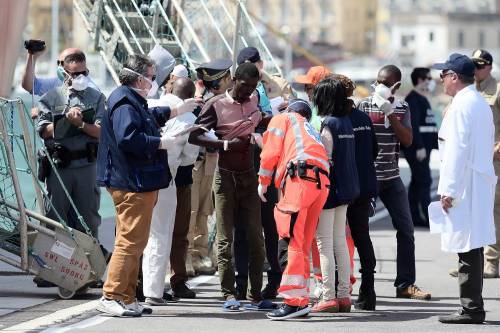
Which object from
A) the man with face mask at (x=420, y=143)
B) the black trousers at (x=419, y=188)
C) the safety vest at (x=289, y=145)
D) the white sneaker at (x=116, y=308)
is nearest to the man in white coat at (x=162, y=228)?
the white sneaker at (x=116, y=308)

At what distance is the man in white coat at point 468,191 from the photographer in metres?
11.4

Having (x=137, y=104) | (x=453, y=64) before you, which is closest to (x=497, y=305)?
(x=453, y=64)

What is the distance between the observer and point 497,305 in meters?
12.7

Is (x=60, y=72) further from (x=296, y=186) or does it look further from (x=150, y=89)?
(x=296, y=186)

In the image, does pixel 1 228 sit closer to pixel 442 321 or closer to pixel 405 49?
pixel 442 321

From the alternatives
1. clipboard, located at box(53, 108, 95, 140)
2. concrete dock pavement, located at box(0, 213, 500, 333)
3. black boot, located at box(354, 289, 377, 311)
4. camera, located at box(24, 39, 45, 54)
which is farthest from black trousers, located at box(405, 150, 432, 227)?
black boot, located at box(354, 289, 377, 311)

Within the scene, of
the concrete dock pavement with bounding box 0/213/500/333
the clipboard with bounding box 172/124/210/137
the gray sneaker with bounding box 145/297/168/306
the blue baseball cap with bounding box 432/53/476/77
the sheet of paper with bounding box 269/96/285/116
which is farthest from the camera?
the sheet of paper with bounding box 269/96/285/116

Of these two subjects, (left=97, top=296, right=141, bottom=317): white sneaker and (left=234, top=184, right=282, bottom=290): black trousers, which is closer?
(left=97, top=296, right=141, bottom=317): white sneaker

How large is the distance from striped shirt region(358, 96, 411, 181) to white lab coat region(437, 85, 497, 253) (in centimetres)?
166

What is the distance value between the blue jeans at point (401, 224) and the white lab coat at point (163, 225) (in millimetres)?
1768

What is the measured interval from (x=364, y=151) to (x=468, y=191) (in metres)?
1.20

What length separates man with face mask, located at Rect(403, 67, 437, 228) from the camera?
19859mm

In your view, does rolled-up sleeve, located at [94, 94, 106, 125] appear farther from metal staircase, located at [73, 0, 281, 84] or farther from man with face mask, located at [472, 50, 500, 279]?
man with face mask, located at [472, 50, 500, 279]

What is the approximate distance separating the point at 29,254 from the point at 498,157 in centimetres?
444
